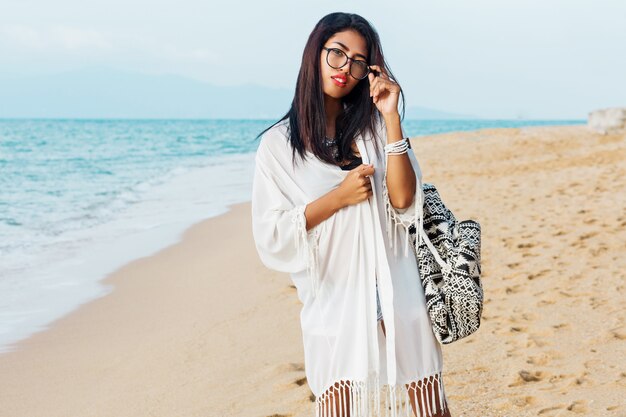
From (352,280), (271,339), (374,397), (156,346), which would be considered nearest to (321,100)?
(352,280)

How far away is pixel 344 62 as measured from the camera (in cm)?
240

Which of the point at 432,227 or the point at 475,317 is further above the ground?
the point at 432,227

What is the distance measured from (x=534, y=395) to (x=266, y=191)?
7.00 ft

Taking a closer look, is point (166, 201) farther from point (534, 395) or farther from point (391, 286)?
point (391, 286)

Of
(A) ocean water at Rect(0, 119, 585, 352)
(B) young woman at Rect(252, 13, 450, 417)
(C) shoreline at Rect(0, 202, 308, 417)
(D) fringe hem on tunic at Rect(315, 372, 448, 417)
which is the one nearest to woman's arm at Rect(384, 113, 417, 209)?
(B) young woman at Rect(252, 13, 450, 417)

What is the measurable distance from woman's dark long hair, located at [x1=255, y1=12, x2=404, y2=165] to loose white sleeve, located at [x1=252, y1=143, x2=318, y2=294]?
101 mm

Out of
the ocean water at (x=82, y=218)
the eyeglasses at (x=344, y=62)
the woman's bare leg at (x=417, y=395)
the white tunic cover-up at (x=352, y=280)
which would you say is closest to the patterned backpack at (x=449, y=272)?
the white tunic cover-up at (x=352, y=280)

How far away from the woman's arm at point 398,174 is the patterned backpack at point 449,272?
0.11 meters

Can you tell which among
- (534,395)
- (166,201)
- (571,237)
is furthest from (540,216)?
(166,201)

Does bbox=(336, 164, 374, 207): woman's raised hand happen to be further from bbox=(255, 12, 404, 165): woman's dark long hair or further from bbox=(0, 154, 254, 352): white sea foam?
bbox=(0, 154, 254, 352): white sea foam

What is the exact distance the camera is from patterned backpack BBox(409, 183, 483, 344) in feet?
7.63

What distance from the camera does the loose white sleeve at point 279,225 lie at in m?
2.38

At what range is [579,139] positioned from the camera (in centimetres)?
2089

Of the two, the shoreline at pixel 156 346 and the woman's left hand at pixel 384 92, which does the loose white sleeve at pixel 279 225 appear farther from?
the shoreline at pixel 156 346
